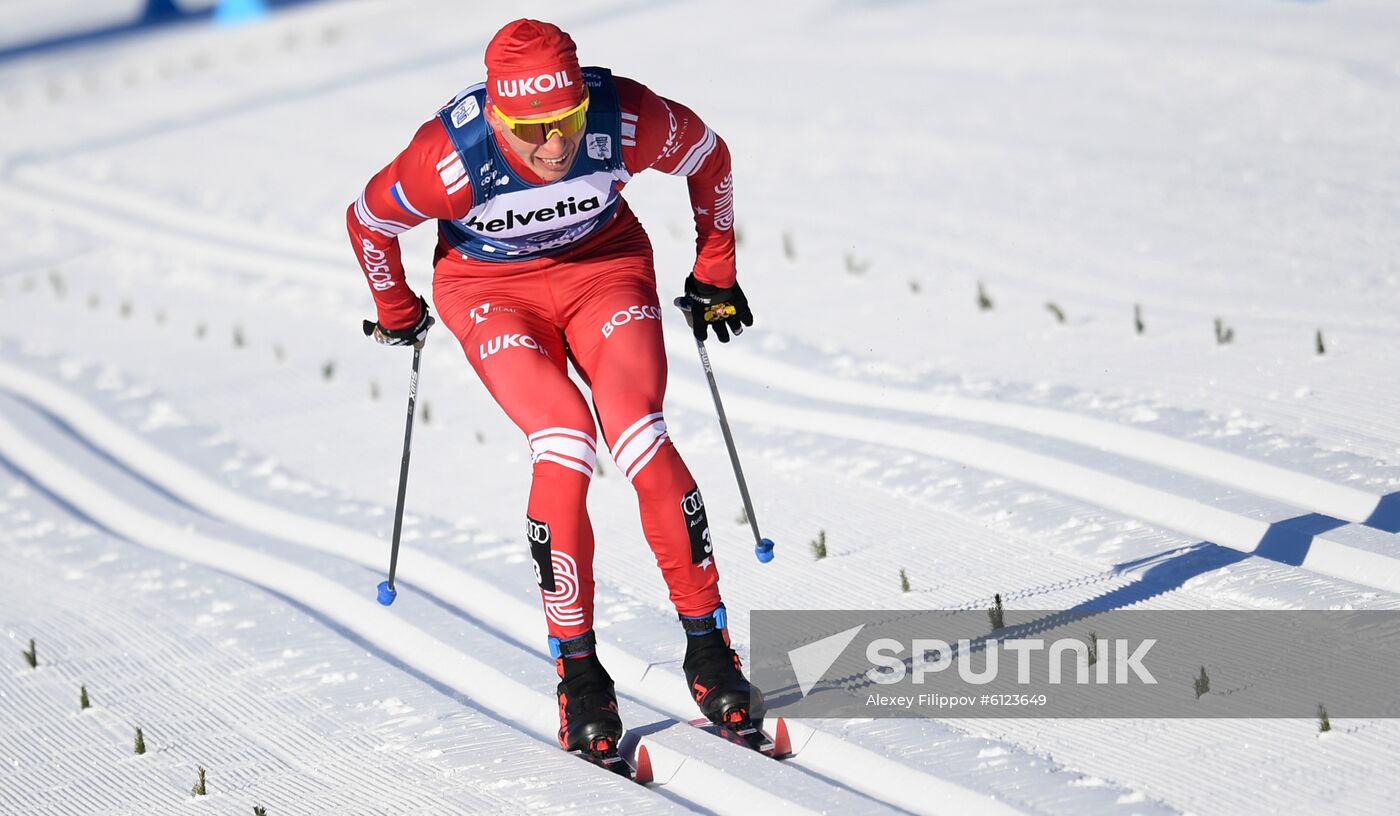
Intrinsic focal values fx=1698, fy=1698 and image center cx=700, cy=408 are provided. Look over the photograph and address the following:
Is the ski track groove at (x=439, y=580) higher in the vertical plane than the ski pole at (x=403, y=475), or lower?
lower

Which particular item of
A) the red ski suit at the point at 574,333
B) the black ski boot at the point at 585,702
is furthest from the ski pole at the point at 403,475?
the black ski boot at the point at 585,702

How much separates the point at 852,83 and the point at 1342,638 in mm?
10405

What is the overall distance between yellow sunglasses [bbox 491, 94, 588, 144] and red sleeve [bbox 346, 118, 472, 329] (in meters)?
0.21

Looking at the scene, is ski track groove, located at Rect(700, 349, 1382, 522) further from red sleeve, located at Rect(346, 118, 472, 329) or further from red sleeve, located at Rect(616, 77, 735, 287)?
red sleeve, located at Rect(346, 118, 472, 329)

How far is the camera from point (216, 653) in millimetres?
6184

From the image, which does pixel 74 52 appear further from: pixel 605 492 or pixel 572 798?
pixel 572 798

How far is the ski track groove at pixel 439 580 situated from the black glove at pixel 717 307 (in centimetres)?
115

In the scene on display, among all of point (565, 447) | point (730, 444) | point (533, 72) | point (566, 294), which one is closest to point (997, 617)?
point (730, 444)

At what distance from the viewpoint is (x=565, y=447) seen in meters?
4.86

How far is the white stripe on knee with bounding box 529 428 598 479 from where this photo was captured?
486 cm

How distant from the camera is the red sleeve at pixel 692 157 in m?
5.08

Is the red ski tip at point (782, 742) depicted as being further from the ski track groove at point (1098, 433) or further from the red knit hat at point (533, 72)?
the ski track groove at point (1098, 433)

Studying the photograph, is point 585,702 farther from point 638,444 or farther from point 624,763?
point 638,444

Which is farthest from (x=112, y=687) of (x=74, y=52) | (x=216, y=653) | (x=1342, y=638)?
(x=74, y=52)
